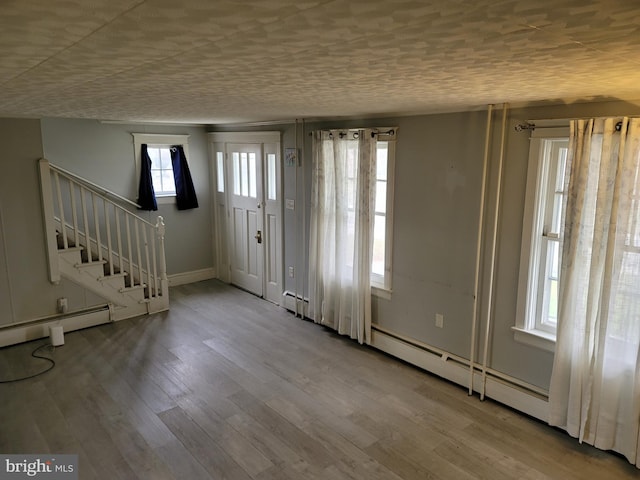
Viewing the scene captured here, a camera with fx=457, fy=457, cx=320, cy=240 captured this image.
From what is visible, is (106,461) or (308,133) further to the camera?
(308,133)

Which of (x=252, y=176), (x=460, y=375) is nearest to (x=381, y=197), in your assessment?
(x=460, y=375)

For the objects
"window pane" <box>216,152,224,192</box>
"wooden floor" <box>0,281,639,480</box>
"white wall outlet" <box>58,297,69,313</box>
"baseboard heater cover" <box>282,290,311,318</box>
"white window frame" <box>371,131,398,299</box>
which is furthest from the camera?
"window pane" <box>216,152,224,192</box>

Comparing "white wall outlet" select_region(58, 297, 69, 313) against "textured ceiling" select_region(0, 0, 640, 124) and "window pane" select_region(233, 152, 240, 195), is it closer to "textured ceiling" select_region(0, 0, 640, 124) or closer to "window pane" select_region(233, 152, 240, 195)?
"window pane" select_region(233, 152, 240, 195)

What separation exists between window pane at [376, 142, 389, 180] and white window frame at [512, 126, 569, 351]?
4.32 feet

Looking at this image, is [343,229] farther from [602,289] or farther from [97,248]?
[97,248]

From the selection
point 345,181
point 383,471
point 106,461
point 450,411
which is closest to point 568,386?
point 450,411

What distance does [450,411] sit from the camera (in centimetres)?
339

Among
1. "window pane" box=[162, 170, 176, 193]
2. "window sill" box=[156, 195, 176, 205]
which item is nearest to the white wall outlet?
"window sill" box=[156, 195, 176, 205]

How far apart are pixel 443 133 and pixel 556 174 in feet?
2.98

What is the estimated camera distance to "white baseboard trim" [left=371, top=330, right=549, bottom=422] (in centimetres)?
329

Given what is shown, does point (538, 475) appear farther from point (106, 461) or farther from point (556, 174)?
point (106, 461)

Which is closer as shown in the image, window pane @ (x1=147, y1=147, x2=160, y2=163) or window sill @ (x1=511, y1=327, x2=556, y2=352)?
window sill @ (x1=511, y1=327, x2=556, y2=352)

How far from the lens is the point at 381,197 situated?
4230mm

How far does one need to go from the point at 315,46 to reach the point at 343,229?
3.25 meters
